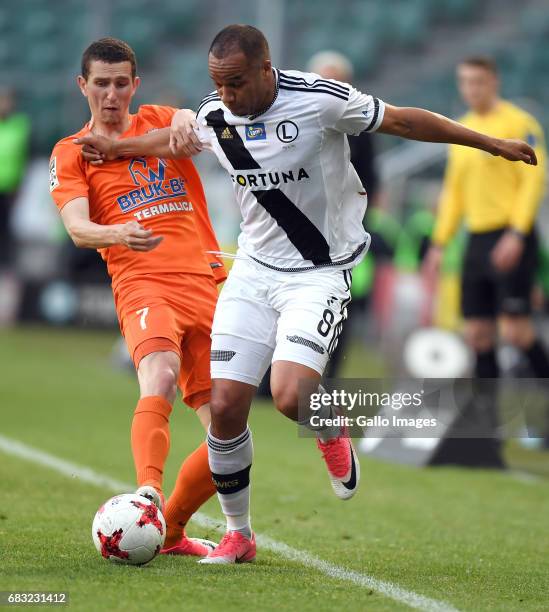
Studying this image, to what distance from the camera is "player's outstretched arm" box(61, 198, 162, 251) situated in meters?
4.79

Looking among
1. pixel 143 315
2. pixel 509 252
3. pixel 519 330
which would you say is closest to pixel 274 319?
pixel 143 315

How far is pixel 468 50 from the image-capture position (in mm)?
20281

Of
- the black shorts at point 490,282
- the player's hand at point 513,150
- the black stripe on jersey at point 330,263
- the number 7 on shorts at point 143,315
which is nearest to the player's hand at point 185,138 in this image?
the black stripe on jersey at point 330,263

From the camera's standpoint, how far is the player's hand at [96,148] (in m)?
5.57

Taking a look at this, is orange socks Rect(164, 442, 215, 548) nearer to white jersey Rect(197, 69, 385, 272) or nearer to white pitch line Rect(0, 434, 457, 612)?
white pitch line Rect(0, 434, 457, 612)

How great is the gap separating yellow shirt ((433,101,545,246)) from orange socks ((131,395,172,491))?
16.1 feet

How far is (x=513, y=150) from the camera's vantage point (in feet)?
17.3

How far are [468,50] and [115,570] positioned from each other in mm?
16718

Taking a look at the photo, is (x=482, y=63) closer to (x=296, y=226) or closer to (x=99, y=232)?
(x=296, y=226)

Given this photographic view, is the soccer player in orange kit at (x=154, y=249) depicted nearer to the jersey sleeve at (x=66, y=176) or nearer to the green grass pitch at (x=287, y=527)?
the jersey sleeve at (x=66, y=176)

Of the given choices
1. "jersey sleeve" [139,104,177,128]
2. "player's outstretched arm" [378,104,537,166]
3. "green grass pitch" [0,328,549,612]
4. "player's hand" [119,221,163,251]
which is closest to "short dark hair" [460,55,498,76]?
"green grass pitch" [0,328,549,612]

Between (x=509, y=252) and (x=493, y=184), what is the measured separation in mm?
624

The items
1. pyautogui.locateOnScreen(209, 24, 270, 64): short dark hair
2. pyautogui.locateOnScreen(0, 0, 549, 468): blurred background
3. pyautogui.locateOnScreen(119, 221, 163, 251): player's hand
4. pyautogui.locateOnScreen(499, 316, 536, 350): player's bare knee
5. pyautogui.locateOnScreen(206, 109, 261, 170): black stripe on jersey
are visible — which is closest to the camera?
pyautogui.locateOnScreen(119, 221, 163, 251): player's hand

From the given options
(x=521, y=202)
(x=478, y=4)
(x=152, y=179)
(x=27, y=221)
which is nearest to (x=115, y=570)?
(x=152, y=179)
